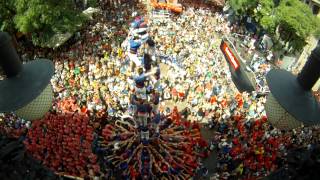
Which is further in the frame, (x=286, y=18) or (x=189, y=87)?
(x=286, y=18)

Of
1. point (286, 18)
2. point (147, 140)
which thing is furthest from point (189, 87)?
point (286, 18)

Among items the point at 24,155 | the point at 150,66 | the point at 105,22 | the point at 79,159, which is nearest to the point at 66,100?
the point at 79,159

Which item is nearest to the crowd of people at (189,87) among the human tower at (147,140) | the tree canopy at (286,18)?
the human tower at (147,140)

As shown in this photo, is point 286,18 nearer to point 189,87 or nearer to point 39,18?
point 189,87

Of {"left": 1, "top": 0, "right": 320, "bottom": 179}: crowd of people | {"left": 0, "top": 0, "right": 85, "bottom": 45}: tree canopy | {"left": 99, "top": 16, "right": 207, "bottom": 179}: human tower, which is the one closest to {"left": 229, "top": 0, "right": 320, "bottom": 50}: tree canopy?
{"left": 1, "top": 0, "right": 320, "bottom": 179}: crowd of people

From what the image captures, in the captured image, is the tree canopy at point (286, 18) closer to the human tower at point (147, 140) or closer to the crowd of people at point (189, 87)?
the crowd of people at point (189, 87)

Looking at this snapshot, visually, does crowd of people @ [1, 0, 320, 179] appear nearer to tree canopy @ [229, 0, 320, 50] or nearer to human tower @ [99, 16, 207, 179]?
human tower @ [99, 16, 207, 179]
